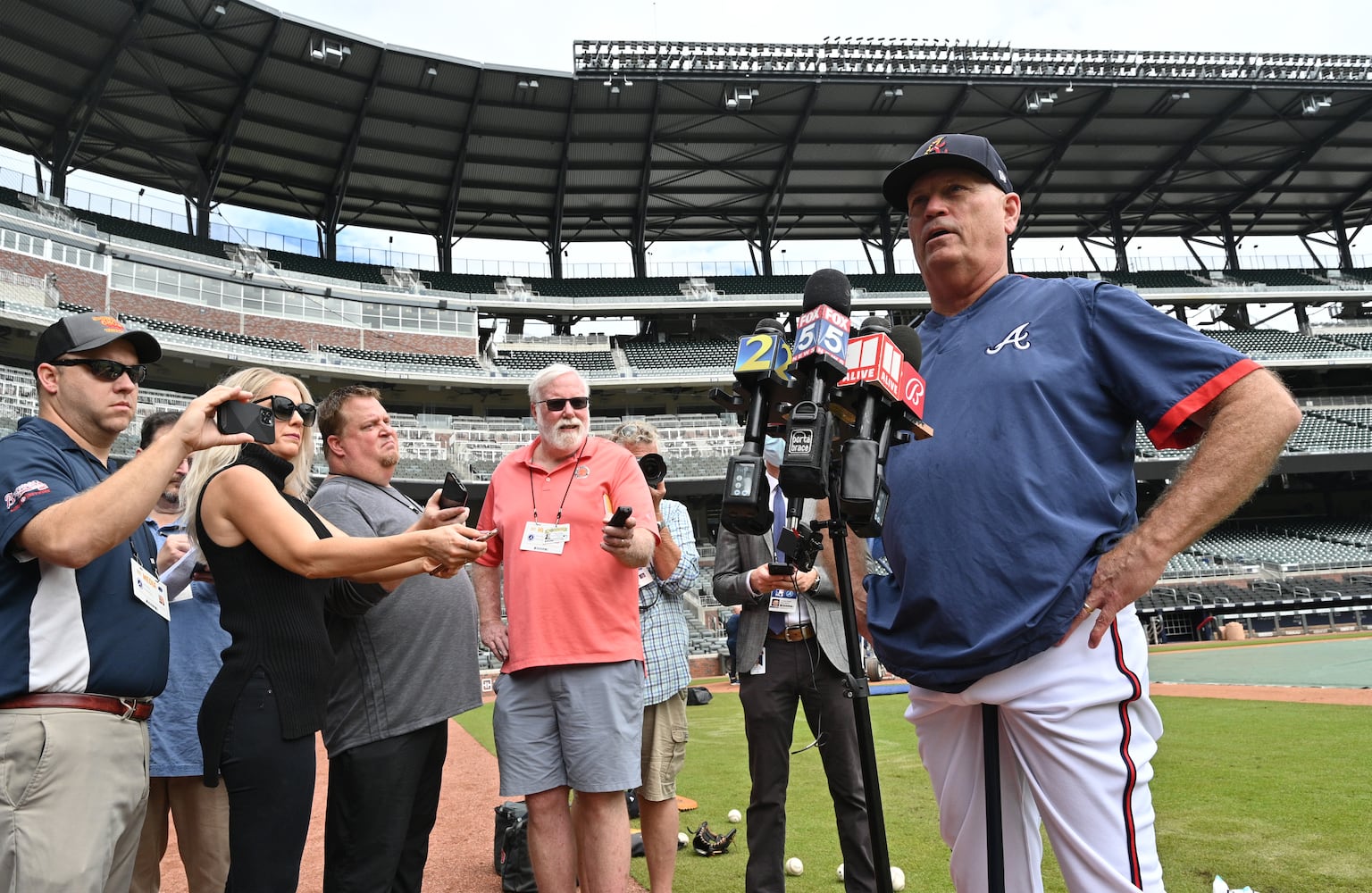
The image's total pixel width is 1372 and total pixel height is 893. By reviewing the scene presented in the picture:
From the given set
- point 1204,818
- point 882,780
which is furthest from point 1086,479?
point 882,780

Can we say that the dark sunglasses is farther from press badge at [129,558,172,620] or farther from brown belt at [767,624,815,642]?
brown belt at [767,624,815,642]

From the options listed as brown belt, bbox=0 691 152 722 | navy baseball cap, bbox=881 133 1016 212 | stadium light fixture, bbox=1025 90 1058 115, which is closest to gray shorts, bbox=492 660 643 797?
brown belt, bbox=0 691 152 722

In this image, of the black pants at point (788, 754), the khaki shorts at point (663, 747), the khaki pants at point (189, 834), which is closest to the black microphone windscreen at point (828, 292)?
the black pants at point (788, 754)

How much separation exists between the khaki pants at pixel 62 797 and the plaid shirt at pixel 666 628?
246 centimetres

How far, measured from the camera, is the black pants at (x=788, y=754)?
3.74 m

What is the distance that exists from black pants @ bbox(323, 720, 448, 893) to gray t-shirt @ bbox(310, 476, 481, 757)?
0.07 meters

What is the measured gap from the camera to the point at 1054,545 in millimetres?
1897

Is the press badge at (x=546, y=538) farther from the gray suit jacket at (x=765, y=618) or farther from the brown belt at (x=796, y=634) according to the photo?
the brown belt at (x=796, y=634)

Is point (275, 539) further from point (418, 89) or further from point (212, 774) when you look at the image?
point (418, 89)

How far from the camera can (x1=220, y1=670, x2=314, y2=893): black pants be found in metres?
2.59

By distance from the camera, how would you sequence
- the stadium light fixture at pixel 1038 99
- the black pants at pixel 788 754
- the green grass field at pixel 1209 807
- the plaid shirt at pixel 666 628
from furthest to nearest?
the stadium light fixture at pixel 1038 99 → the plaid shirt at pixel 666 628 → the green grass field at pixel 1209 807 → the black pants at pixel 788 754

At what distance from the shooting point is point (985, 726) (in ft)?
6.53

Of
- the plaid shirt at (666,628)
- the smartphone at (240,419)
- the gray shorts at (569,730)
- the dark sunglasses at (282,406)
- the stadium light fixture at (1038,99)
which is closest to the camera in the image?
the smartphone at (240,419)

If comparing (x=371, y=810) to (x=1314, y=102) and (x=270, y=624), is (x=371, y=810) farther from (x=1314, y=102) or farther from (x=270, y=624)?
(x=1314, y=102)
